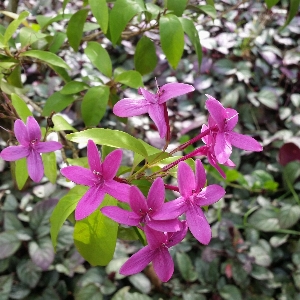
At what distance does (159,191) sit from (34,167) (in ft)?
0.74

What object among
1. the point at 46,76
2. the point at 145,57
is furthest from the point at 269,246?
the point at 46,76

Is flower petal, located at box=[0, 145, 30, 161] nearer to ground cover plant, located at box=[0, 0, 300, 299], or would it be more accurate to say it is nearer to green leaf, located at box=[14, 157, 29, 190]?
ground cover plant, located at box=[0, 0, 300, 299]

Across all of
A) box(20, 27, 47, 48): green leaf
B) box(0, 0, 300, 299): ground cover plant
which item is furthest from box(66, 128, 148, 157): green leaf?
box(20, 27, 47, 48): green leaf

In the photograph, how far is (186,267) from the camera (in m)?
1.51

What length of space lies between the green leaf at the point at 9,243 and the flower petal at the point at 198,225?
0.96 meters

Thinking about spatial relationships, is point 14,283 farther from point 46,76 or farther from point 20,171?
point 46,76

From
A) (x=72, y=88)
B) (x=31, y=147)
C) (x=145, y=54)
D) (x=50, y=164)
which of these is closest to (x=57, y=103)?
(x=72, y=88)

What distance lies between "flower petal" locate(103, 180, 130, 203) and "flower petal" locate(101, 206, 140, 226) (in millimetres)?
17

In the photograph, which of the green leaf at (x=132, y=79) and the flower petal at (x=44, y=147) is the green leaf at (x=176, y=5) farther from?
the flower petal at (x=44, y=147)

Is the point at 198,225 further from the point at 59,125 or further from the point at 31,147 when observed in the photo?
Answer: the point at 59,125

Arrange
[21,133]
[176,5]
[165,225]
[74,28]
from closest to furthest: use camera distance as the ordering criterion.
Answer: [165,225] < [21,133] < [176,5] < [74,28]

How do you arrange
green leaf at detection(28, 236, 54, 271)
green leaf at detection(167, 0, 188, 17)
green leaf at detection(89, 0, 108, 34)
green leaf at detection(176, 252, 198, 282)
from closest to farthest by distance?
green leaf at detection(89, 0, 108, 34)
green leaf at detection(167, 0, 188, 17)
green leaf at detection(28, 236, 54, 271)
green leaf at detection(176, 252, 198, 282)

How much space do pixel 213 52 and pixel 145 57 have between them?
1296 millimetres

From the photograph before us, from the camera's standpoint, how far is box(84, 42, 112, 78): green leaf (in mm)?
1008
